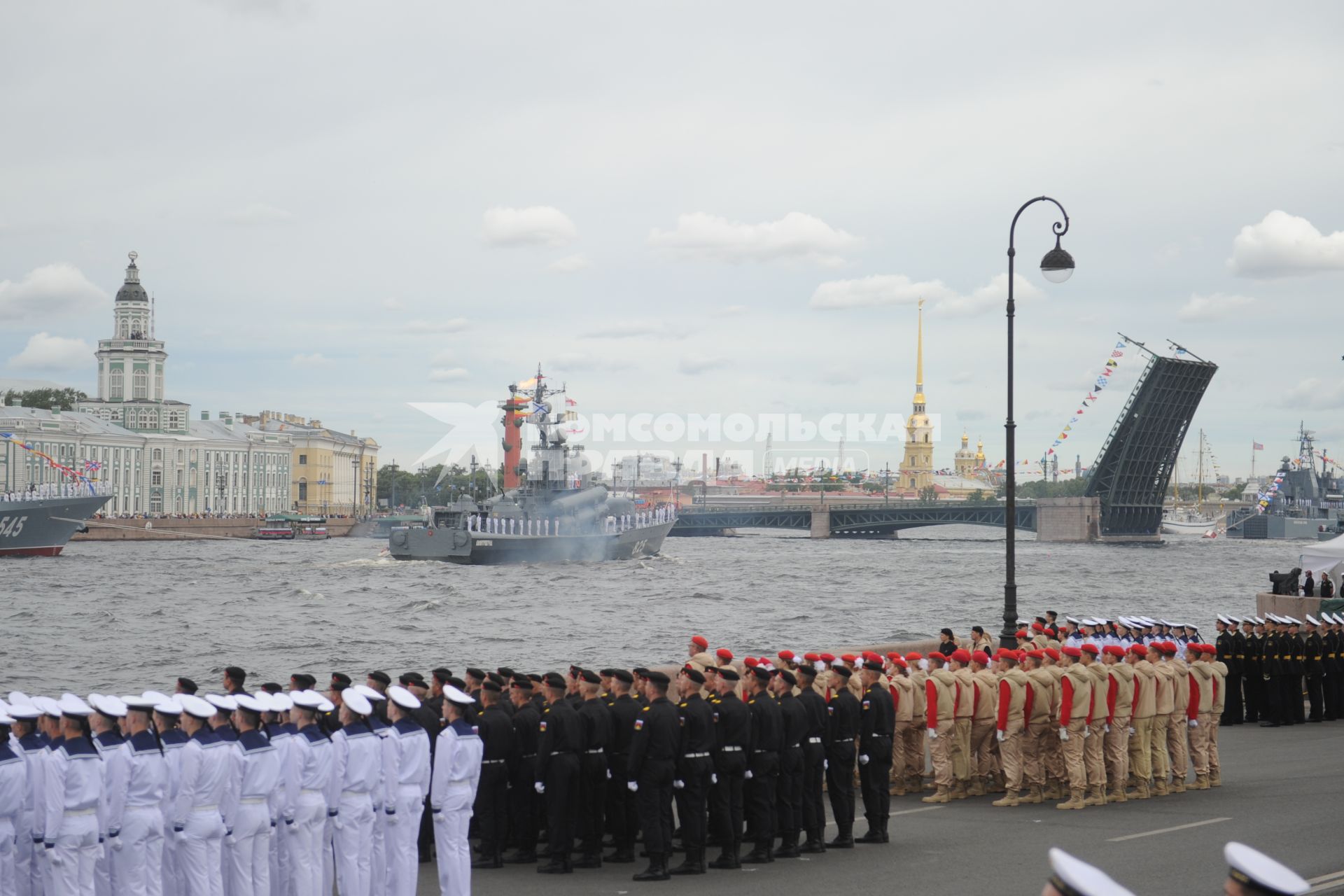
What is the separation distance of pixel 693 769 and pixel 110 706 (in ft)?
12.0

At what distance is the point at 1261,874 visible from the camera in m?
3.07

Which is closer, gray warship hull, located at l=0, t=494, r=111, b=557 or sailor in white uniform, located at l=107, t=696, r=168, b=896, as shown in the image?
sailor in white uniform, located at l=107, t=696, r=168, b=896

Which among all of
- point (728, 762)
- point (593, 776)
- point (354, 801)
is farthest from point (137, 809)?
point (728, 762)

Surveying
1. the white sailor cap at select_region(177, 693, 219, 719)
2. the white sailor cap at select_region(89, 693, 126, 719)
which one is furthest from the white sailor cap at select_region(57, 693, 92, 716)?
the white sailor cap at select_region(177, 693, 219, 719)

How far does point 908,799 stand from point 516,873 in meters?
4.04

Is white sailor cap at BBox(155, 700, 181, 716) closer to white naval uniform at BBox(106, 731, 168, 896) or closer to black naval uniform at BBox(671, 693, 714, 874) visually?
white naval uniform at BBox(106, 731, 168, 896)

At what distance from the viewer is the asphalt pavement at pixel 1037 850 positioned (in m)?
8.48

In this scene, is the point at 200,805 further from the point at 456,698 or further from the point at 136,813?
the point at 456,698

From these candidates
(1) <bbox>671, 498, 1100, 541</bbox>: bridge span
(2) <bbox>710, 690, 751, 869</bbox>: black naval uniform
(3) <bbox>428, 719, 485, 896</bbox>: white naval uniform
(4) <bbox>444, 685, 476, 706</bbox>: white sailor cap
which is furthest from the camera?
(1) <bbox>671, 498, 1100, 541</bbox>: bridge span

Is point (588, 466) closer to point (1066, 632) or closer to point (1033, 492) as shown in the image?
point (1066, 632)

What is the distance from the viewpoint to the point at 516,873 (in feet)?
29.7

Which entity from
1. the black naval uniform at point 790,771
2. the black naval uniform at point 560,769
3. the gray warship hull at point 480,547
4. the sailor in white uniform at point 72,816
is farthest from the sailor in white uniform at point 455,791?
the gray warship hull at point 480,547

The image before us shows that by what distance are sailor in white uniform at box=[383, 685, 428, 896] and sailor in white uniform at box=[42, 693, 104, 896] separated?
1.55 metres

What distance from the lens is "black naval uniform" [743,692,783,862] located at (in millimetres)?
9367
